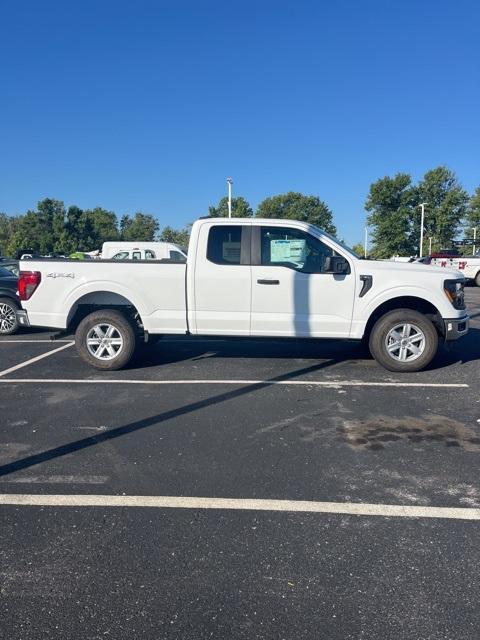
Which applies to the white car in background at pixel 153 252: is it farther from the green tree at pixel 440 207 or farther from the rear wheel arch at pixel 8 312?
the green tree at pixel 440 207

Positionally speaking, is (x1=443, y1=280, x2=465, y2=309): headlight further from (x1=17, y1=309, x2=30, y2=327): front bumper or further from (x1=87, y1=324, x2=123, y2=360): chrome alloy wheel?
(x1=17, y1=309, x2=30, y2=327): front bumper

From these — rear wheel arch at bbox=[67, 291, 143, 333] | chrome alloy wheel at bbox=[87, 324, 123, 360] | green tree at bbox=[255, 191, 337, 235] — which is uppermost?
green tree at bbox=[255, 191, 337, 235]

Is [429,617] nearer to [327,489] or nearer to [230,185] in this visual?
[327,489]

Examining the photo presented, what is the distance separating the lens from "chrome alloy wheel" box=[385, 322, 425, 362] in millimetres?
6852

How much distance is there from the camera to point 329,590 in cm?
252

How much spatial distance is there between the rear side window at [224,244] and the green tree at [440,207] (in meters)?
51.3

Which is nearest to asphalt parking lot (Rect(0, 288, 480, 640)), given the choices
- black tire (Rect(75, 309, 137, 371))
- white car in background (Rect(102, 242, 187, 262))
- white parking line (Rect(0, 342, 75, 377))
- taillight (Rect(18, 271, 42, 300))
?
black tire (Rect(75, 309, 137, 371))

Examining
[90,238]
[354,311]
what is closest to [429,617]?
[354,311]

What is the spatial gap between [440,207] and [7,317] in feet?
175

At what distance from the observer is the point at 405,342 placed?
22.6ft

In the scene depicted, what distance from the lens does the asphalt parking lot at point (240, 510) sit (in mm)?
2381

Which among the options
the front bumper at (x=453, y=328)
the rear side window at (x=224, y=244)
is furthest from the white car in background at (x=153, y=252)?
the front bumper at (x=453, y=328)

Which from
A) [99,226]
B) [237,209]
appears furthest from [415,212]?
[99,226]

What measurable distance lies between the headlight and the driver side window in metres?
1.63
